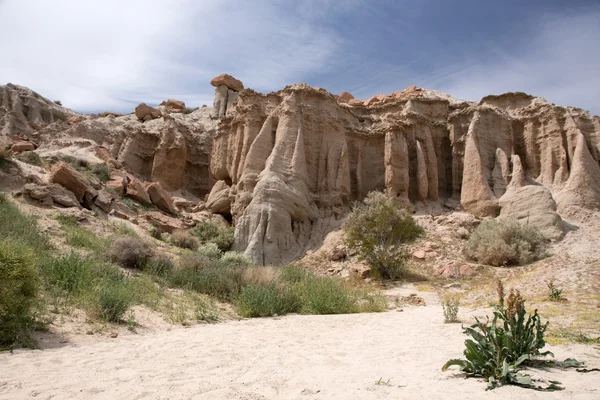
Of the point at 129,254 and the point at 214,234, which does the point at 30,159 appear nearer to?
the point at 214,234

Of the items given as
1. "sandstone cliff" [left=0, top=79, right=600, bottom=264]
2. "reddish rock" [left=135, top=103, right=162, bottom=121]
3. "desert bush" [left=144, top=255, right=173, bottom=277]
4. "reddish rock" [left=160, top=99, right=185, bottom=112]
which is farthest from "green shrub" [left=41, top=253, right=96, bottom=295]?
"reddish rock" [left=160, top=99, right=185, bottom=112]

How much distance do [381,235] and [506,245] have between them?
520 centimetres

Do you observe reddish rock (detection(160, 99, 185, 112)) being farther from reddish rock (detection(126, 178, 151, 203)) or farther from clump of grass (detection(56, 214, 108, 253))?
clump of grass (detection(56, 214, 108, 253))

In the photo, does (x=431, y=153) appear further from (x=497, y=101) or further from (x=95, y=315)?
(x=95, y=315)

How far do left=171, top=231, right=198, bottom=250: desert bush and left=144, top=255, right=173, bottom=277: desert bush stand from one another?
22.0 ft

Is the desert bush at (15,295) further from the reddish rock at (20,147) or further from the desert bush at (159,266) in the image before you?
the reddish rock at (20,147)

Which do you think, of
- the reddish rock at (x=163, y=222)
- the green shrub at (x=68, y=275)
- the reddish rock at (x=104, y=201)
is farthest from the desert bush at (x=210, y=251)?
the green shrub at (x=68, y=275)

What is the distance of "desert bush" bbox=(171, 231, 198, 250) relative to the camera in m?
19.6

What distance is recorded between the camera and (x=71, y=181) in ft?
60.0

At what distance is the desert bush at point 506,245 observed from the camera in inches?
630

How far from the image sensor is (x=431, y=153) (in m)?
24.8

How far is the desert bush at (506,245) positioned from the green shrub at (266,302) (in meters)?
9.83

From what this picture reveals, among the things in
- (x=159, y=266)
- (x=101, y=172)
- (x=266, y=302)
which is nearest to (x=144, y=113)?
(x=101, y=172)

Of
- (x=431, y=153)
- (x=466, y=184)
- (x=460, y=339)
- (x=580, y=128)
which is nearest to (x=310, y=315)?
(x=460, y=339)
